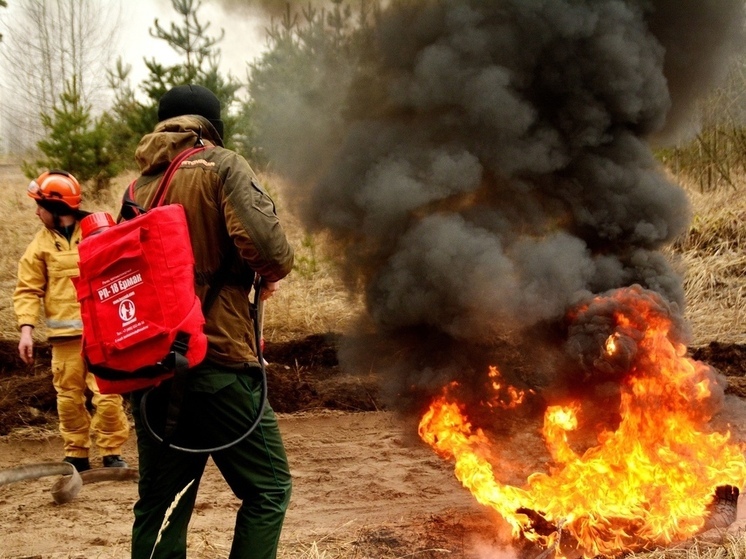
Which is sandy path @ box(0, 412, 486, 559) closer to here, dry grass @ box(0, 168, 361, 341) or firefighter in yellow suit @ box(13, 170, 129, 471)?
firefighter in yellow suit @ box(13, 170, 129, 471)

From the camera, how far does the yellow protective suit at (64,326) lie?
5277 mm

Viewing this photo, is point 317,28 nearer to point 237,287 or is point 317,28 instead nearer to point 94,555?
point 237,287

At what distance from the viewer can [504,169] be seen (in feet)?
16.8

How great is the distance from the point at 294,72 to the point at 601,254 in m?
3.21

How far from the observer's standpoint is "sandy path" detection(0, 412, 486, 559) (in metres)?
4.21

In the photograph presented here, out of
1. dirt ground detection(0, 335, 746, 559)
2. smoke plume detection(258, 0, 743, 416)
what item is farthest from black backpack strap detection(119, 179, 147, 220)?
smoke plume detection(258, 0, 743, 416)

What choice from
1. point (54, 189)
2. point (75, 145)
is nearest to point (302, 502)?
point (54, 189)

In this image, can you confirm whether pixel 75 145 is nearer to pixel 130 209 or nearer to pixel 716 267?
pixel 130 209

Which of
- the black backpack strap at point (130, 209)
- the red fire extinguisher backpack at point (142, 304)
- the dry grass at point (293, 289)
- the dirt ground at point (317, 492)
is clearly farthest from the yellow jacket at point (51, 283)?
the red fire extinguisher backpack at point (142, 304)

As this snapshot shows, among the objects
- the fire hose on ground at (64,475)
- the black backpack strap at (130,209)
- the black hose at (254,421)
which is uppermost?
the black backpack strap at (130,209)

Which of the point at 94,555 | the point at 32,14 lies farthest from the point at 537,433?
the point at 32,14

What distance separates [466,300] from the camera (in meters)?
5.01

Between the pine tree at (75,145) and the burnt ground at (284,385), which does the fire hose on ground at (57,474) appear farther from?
the pine tree at (75,145)

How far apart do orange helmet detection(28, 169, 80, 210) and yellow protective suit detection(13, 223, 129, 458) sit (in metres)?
0.29
